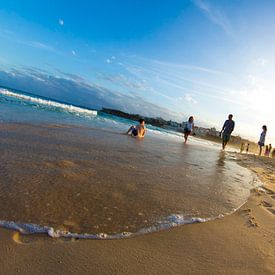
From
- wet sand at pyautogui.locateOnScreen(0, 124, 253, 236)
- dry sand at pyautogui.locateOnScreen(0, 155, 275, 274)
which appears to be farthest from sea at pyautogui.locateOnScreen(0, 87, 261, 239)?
dry sand at pyautogui.locateOnScreen(0, 155, 275, 274)

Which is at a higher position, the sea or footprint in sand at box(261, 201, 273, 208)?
footprint in sand at box(261, 201, 273, 208)

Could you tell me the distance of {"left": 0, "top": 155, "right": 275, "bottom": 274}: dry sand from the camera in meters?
1.97

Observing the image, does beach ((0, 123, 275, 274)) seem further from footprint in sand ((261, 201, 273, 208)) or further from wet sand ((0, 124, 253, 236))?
footprint in sand ((261, 201, 273, 208))

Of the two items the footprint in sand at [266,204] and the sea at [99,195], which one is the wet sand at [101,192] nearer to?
the sea at [99,195]

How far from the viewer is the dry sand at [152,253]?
6.45 ft

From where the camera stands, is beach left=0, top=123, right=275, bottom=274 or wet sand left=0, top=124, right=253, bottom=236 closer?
beach left=0, top=123, right=275, bottom=274

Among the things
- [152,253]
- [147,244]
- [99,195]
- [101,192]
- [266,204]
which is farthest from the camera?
[266,204]

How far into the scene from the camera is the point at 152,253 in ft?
7.54

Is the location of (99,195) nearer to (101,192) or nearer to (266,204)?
(101,192)

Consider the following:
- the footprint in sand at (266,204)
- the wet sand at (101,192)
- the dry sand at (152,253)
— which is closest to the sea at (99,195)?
the wet sand at (101,192)

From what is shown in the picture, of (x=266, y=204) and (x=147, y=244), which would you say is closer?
(x=147, y=244)

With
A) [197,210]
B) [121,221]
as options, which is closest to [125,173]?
[197,210]

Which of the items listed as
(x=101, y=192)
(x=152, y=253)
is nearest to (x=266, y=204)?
(x=101, y=192)

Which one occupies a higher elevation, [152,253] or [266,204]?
[266,204]
